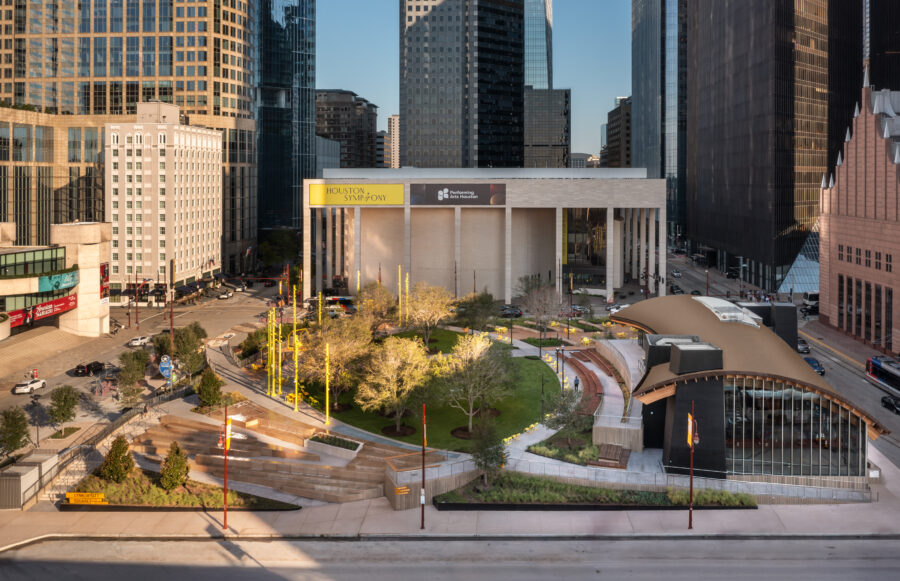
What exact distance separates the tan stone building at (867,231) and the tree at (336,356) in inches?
2049

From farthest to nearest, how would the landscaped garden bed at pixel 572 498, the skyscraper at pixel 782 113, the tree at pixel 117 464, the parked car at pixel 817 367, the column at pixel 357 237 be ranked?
1. the skyscraper at pixel 782 113
2. the column at pixel 357 237
3. the parked car at pixel 817 367
4. the tree at pixel 117 464
5. the landscaped garden bed at pixel 572 498

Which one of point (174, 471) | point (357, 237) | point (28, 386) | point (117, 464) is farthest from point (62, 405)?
point (357, 237)

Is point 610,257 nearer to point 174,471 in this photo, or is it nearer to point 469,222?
point 469,222

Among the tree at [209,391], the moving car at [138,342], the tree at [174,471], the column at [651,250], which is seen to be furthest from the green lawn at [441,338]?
the tree at [174,471]

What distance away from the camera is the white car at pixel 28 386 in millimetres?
68188

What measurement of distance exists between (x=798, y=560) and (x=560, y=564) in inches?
444

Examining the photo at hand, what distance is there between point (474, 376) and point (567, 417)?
7.63 m

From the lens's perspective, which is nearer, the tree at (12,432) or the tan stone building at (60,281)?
the tree at (12,432)

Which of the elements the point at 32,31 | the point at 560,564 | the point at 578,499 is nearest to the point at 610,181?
the point at 578,499

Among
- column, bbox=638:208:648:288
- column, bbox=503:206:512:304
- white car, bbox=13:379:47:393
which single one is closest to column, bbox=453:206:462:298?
column, bbox=503:206:512:304

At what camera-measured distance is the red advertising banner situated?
82500 mm

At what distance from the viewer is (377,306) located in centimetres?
8519

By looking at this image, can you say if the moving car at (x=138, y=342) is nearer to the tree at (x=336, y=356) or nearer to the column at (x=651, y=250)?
the tree at (x=336, y=356)

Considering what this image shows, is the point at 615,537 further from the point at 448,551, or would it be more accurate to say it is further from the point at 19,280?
the point at 19,280
